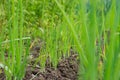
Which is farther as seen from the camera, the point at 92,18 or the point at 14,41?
the point at 14,41

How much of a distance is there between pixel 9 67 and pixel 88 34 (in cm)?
73

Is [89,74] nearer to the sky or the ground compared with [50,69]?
nearer to the sky

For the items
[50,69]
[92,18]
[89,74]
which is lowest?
[50,69]

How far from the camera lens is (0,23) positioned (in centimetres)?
162

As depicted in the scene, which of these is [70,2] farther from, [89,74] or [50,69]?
[89,74]

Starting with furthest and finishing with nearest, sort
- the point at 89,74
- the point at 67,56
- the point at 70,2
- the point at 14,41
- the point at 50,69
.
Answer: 1. the point at 70,2
2. the point at 67,56
3. the point at 50,69
4. the point at 14,41
5. the point at 89,74

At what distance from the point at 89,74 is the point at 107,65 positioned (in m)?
0.06

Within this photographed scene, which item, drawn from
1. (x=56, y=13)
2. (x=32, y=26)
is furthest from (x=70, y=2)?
(x=32, y=26)

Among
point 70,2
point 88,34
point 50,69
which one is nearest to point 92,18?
point 88,34

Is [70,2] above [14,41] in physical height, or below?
above

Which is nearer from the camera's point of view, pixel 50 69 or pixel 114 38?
pixel 114 38

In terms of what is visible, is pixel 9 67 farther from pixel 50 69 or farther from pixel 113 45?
pixel 113 45

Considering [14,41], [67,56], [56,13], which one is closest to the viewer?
→ [14,41]

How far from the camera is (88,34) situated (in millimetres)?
654
